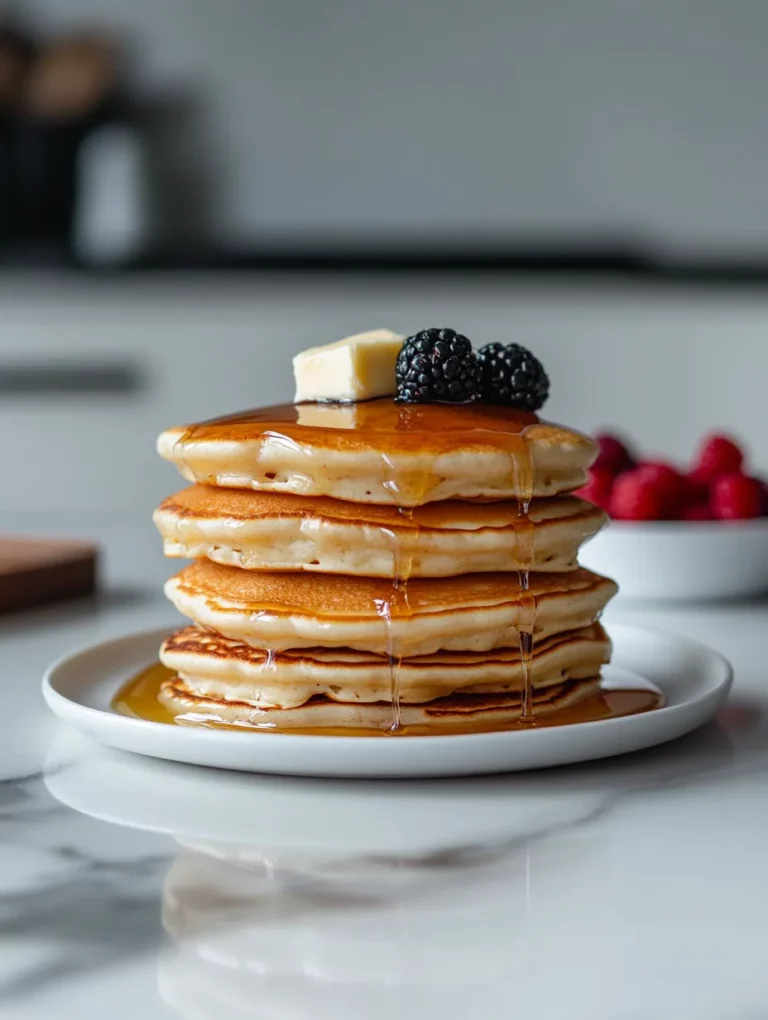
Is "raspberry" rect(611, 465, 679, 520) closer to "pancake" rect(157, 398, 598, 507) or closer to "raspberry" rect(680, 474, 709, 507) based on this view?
"raspberry" rect(680, 474, 709, 507)


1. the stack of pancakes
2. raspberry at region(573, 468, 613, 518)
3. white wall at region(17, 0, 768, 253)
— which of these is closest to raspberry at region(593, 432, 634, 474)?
raspberry at region(573, 468, 613, 518)

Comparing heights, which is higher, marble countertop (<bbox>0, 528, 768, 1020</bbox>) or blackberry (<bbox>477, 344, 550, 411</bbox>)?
blackberry (<bbox>477, 344, 550, 411</bbox>)

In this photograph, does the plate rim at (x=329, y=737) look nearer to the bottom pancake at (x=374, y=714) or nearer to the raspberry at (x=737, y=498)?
the bottom pancake at (x=374, y=714)

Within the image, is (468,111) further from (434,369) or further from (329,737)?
(329,737)

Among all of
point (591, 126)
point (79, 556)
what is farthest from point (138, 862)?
point (591, 126)

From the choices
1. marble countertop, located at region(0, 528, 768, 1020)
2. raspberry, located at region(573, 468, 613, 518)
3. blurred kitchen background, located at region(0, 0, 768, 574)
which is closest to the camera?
marble countertop, located at region(0, 528, 768, 1020)

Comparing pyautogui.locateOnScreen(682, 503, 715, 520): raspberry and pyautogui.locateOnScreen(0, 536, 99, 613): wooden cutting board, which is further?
pyautogui.locateOnScreen(682, 503, 715, 520): raspberry

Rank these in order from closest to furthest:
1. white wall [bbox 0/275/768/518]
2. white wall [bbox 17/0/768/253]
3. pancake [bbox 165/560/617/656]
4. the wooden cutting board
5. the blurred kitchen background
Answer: pancake [bbox 165/560/617/656], the wooden cutting board, white wall [bbox 0/275/768/518], the blurred kitchen background, white wall [bbox 17/0/768/253]
